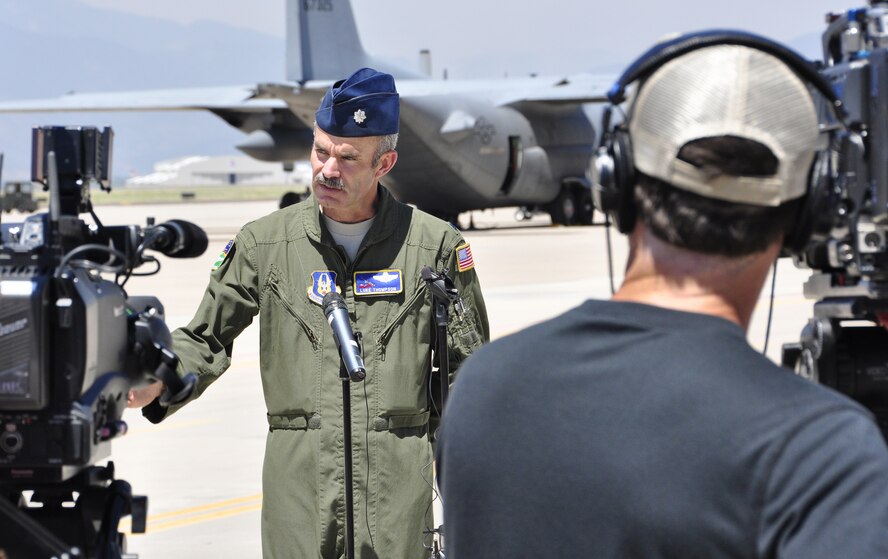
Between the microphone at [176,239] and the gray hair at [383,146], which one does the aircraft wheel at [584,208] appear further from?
the microphone at [176,239]

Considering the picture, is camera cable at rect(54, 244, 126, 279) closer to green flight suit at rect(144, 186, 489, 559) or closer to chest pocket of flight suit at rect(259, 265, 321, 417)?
green flight suit at rect(144, 186, 489, 559)

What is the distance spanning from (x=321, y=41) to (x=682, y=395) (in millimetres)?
32324

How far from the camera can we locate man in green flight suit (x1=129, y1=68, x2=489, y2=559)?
3.84 m

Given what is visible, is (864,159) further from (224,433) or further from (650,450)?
(650,450)

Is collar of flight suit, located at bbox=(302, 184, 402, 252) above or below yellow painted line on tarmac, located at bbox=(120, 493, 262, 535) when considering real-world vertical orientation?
above

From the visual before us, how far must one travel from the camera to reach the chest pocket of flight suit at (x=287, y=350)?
390 centimetres

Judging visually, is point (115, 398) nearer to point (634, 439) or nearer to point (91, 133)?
point (91, 133)

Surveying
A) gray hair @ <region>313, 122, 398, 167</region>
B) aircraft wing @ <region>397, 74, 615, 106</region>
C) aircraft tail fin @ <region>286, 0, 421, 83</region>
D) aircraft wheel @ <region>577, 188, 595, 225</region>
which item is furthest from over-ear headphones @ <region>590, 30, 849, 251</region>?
aircraft wheel @ <region>577, 188, 595, 225</region>

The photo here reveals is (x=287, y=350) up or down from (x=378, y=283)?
down

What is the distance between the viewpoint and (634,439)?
1.65 m

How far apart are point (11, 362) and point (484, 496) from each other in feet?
4.20

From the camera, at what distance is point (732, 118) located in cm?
169

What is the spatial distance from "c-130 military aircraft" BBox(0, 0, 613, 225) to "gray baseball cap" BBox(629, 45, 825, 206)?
86.9 feet

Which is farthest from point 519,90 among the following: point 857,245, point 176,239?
point 176,239
